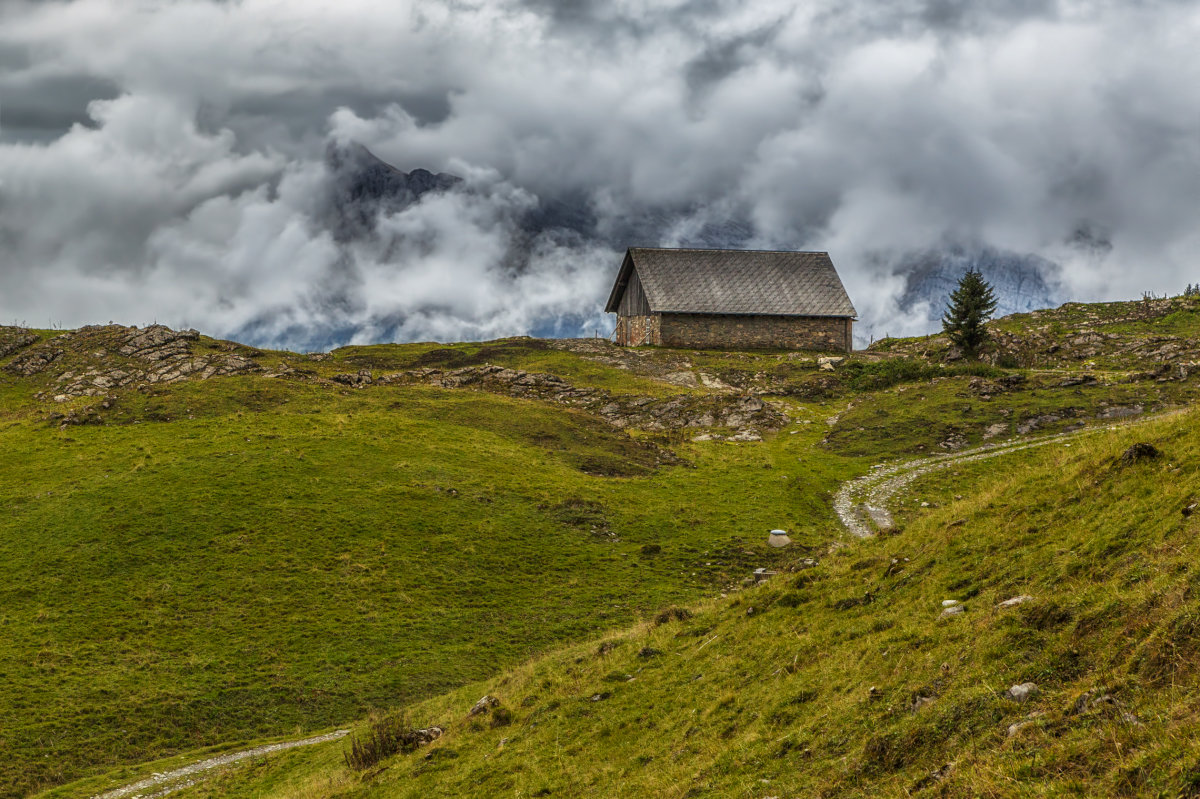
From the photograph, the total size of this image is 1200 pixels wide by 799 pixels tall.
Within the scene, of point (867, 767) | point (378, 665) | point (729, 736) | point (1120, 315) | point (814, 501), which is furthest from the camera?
point (1120, 315)

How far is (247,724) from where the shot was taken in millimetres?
24734

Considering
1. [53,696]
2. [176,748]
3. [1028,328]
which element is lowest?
[176,748]

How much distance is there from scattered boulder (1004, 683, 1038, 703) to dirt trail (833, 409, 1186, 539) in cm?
2808

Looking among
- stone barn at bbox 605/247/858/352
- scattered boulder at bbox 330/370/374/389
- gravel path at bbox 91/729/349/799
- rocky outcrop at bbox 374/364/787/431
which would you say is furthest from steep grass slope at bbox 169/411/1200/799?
stone barn at bbox 605/247/858/352

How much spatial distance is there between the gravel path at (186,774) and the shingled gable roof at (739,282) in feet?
245

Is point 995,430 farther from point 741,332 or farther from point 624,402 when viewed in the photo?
point 741,332

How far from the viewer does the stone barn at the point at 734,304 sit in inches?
3703

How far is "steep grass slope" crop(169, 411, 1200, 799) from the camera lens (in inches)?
343

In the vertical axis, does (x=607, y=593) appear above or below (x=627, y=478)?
below

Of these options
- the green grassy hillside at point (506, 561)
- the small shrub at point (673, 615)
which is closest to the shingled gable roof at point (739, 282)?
the green grassy hillside at point (506, 561)

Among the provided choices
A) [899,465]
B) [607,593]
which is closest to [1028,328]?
[899,465]

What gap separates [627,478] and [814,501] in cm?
1121

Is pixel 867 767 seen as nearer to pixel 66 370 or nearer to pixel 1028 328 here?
pixel 66 370

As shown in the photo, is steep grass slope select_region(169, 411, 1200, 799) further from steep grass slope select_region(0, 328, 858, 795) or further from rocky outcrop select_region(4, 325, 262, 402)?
rocky outcrop select_region(4, 325, 262, 402)
